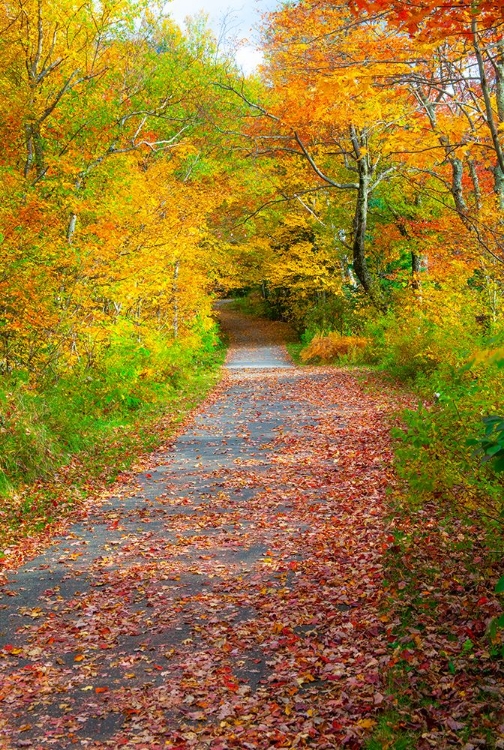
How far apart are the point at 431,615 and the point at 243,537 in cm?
280

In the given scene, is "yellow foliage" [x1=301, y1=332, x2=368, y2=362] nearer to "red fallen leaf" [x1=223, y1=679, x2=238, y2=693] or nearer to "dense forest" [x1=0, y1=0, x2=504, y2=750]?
"dense forest" [x1=0, y1=0, x2=504, y2=750]

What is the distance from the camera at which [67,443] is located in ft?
35.4

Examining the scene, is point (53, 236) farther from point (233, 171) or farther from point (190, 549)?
point (233, 171)

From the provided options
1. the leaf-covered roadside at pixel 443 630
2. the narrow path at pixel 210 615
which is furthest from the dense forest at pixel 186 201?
the narrow path at pixel 210 615

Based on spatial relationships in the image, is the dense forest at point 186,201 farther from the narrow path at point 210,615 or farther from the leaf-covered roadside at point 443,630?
the narrow path at point 210,615

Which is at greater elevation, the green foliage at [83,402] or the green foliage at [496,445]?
the green foliage at [496,445]

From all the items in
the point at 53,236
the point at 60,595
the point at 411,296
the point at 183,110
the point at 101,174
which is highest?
the point at 183,110

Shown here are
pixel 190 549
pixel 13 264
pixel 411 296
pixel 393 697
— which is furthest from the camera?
pixel 411 296

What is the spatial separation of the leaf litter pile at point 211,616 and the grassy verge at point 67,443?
0.56 meters

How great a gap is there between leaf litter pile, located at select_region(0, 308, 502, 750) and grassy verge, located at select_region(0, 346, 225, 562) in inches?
22.0

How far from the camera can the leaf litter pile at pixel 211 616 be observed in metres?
4.05

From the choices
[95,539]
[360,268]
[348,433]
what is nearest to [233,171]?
[360,268]

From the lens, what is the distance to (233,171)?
28641mm

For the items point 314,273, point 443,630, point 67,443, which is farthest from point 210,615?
point 314,273
